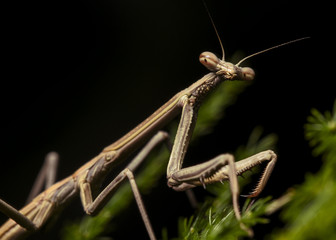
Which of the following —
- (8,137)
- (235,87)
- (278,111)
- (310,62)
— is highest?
(8,137)

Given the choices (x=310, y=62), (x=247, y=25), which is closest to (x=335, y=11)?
(x=310, y=62)

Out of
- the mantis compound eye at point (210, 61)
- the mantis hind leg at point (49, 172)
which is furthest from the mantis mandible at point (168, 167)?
the mantis hind leg at point (49, 172)

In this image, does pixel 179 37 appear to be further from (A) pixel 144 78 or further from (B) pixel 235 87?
(B) pixel 235 87

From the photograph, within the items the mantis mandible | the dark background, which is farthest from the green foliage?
the dark background

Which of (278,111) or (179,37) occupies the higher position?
(179,37)

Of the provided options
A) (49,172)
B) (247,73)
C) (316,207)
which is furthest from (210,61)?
(49,172)

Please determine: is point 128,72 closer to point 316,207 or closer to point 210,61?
point 210,61

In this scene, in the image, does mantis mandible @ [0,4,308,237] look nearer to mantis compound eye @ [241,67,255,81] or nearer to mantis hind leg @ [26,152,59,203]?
mantis compound eye @ [241,67,255,81]
